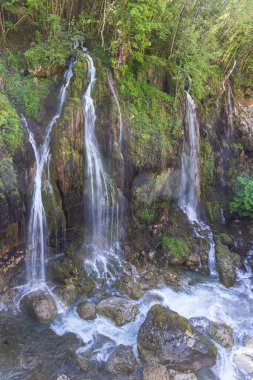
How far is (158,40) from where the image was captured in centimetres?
1070

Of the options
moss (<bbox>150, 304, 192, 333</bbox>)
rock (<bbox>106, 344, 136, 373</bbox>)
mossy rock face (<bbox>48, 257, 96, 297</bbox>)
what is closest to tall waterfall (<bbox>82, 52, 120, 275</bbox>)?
mossy rock face (<bbox>48, 257, 96, 297</bbox>)

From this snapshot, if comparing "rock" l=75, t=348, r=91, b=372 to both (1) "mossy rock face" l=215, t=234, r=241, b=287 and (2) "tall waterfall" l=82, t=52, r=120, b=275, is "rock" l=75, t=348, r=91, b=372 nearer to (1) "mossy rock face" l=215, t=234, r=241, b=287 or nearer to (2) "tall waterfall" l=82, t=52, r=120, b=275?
(2) "tall waterfall" l=82, t=52, r=120, b=275

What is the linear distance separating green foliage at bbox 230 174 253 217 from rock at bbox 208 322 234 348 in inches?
209

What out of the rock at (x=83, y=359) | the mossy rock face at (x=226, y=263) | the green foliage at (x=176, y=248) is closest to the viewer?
the rock at (x=83, y=359)

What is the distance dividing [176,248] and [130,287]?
217 centimetres

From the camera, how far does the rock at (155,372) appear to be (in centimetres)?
613

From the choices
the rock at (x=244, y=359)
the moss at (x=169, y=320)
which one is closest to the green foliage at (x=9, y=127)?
the moss at (x=169, y=320)

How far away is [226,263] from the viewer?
978 centimetres

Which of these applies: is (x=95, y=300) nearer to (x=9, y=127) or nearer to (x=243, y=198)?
(x=9, y=127)

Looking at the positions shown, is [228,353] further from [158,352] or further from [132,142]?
[132,142]

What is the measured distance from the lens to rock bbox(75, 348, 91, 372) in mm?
6375

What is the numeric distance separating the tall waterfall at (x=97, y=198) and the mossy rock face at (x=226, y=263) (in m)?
3.25

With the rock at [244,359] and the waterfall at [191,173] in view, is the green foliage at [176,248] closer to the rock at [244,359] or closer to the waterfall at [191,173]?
the waterfall at [191,173]

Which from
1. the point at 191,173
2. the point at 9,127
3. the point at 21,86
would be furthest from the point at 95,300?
the point at 21,86
